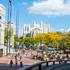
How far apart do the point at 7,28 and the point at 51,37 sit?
133ft

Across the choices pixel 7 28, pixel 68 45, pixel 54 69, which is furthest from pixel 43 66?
pixel 68 45

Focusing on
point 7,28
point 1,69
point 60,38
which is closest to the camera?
point 1,69

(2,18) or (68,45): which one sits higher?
(2,18)

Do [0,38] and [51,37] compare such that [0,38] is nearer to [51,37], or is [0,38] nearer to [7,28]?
[7,28]

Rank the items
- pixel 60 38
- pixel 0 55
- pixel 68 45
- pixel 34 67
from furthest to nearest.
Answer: pixel 60 38, pixel 68 45, pixel 0 55, pixel 34 67

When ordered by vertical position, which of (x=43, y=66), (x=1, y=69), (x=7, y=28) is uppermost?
(x=7, y=28)

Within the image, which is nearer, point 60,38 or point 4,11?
point 4,11

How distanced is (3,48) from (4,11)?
48.7 ft

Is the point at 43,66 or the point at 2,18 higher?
the point at 2,18

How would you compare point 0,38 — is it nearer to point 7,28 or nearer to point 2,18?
point 2,18

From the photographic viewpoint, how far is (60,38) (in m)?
144

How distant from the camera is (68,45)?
12162cm

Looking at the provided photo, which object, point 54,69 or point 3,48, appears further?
point 3,48

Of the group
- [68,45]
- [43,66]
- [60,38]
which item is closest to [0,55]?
[68,45]
